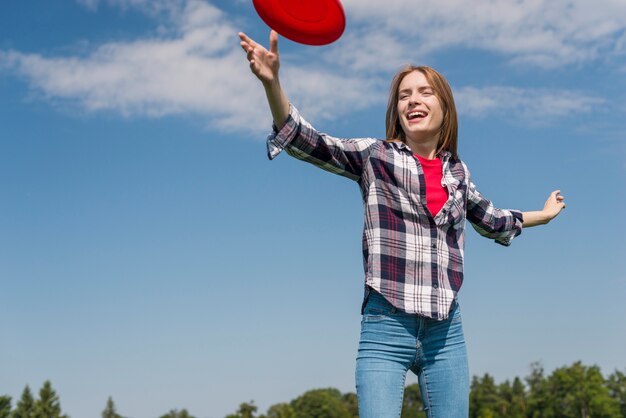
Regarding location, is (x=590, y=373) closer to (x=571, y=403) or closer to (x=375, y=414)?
(x=571, y=403)

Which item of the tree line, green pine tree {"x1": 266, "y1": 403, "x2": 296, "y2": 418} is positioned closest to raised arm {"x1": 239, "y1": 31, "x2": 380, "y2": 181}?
the tree line

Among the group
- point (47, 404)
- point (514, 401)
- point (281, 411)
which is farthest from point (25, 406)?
point (514, 401)

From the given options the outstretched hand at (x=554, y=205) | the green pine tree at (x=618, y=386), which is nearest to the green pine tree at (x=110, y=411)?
the green pine tree at (x=618, y=386)

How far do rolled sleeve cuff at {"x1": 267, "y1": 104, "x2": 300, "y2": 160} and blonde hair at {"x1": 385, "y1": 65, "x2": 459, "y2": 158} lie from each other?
2.84ft

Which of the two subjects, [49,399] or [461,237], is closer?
[461,237]

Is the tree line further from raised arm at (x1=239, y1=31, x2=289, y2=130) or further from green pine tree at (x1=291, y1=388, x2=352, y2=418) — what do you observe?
raised arm at (x1=239, y1=31, x2=289, y2=130)

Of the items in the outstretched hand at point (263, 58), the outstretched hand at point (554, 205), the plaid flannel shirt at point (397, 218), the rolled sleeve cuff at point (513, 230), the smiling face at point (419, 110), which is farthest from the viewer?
the outstretched hand at point (554, 205)

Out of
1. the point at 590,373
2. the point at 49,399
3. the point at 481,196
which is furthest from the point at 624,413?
the point at 481,196

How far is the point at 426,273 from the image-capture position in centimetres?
472

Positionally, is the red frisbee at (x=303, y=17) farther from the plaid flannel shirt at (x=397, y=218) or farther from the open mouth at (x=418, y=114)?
the open mouth at (x=418, y=114)

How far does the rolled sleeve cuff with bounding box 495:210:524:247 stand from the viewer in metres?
5.90

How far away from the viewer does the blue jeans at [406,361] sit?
4508 millimetres

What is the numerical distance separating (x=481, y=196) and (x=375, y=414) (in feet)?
6.17

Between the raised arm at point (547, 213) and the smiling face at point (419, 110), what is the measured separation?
52.2 inches
